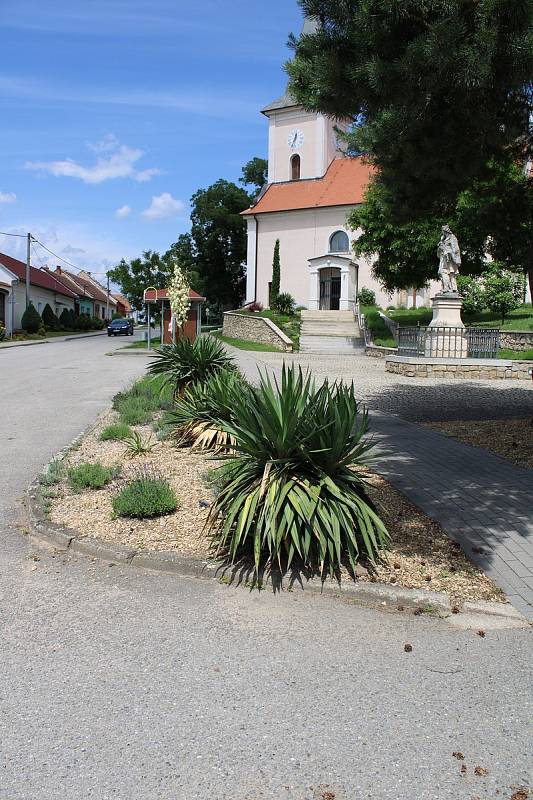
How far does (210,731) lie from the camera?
119 inches

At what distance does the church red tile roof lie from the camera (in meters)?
49.1

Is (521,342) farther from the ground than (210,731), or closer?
farther from the ground

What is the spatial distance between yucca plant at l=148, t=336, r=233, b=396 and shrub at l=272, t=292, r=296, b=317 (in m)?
36.2

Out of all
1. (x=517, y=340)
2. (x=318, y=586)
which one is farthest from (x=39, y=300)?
(x=318, y=586)

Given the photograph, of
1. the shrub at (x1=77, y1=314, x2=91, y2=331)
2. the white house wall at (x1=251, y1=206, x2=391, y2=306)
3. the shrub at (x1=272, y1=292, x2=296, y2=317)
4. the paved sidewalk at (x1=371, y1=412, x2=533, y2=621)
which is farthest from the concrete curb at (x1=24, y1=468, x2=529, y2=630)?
the shrub at (x1=77, y1=314, x2=91, y2=331)

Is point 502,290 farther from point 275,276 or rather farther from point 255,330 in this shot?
point 275,276

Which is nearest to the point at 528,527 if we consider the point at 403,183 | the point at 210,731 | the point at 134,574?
the point at 134,574

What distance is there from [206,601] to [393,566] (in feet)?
4.50

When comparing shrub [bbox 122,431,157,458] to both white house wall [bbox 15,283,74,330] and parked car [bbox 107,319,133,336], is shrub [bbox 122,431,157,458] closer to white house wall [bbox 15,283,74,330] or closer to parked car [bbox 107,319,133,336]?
white house wall [bbox 15,283,74,330]

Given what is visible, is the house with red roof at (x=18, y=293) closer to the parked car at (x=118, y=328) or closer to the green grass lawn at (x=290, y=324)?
the parked car at (x=118, y=328)

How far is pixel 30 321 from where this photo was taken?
49.2m

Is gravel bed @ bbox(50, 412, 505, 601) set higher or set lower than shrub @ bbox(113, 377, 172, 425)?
lower

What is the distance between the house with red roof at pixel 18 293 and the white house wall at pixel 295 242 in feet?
59.4

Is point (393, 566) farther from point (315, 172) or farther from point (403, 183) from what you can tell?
point (315, 172)
